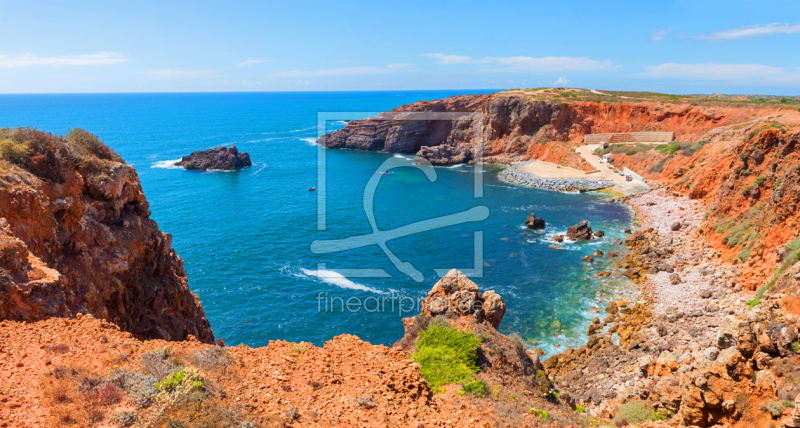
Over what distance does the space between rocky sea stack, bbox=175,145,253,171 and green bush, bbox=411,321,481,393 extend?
3292 inches

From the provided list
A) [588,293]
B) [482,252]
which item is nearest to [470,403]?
[588,293]

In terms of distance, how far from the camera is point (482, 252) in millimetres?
48250

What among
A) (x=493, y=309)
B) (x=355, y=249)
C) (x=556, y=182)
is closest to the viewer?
(x=493, y=309)

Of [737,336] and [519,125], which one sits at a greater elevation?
[519,125]

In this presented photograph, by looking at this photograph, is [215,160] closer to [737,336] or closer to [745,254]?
[745,254]

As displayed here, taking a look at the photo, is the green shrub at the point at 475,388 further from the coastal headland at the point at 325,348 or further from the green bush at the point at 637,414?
the green bush at the point at 637,414

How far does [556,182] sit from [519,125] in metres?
27.3

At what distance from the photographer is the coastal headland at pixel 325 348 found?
Result: 10969 mm

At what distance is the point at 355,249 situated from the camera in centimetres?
4875

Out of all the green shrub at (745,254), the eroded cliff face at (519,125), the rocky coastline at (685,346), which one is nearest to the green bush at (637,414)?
the rocky coastline at (685,346)

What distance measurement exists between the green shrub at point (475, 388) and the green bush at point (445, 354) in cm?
41

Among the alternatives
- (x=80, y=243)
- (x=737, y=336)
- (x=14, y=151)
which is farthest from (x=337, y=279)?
(x=737, y=336)

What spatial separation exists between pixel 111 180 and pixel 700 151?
75561 mm

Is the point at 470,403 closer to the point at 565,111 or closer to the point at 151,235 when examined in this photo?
the point at 151,235
